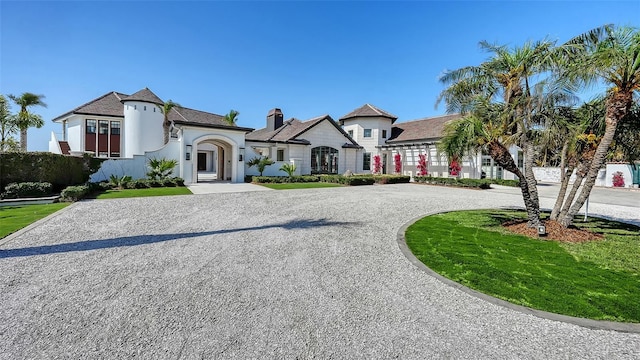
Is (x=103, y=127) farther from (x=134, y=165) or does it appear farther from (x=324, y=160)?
(x=324, y=160)

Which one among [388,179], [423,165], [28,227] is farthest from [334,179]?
[28,227]

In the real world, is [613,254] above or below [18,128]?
below

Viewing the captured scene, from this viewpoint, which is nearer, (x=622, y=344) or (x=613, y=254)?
(x=622, y=344)

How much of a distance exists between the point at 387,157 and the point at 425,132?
4930mm

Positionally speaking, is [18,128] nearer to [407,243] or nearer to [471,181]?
[407,243]

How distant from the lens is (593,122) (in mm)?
8133

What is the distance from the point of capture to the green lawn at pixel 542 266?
398 centimetres

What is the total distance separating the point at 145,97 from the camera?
26.7 metres

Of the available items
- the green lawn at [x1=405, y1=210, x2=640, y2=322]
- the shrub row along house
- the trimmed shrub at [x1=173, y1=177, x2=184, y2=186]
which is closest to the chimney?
the shrub row along house

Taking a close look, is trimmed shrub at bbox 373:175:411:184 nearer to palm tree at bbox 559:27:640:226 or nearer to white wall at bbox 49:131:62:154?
palm tree at bbox 559:27:640:226

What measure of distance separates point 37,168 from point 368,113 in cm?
2822

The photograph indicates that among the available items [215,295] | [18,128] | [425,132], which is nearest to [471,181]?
[425,132]

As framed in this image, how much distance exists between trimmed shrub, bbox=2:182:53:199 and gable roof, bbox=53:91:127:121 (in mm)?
18192

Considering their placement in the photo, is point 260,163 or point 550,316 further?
point 260,163
